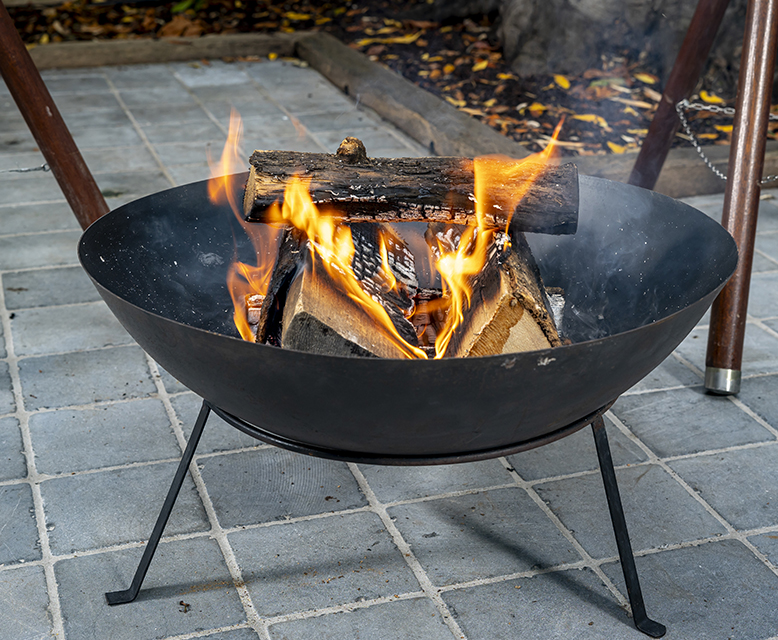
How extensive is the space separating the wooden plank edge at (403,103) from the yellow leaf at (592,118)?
0.68 m

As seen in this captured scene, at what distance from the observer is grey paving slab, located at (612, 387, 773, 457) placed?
1.93m

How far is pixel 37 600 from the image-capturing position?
146cm

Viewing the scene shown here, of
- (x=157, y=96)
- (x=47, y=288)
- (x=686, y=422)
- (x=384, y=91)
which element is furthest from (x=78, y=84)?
(x=686, y=422)

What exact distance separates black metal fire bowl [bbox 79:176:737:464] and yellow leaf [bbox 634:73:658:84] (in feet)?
10.2

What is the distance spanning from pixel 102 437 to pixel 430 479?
2.54 ft

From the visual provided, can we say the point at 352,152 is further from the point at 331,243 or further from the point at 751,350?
the point at 751,350

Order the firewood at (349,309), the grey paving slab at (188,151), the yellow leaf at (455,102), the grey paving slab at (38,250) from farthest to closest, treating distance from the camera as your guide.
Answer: the yellow leaf at (455,102) → the grey paving slab at (188,151) → the grey paving slab at (38,250) → the firewood at (349,309)

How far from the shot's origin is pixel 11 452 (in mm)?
1846

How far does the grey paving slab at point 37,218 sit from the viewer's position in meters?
2.96

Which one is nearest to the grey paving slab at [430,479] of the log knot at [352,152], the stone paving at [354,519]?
the stone paving at [354,519]

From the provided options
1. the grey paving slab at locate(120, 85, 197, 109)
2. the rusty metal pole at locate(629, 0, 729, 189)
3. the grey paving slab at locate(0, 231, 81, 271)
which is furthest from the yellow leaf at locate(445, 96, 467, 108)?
the grey paving slab at locate(0, 231, 81, 271)

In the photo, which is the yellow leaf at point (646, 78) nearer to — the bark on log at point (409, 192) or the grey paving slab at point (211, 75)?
the grey paving slab at point (211, 75)

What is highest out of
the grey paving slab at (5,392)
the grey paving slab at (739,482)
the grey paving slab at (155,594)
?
the grey paving slab at (739,482)

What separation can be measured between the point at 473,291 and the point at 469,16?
14.5 ft
